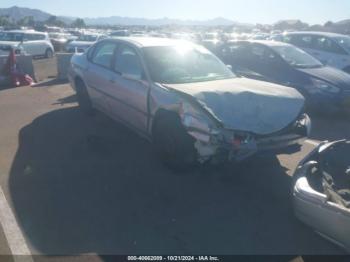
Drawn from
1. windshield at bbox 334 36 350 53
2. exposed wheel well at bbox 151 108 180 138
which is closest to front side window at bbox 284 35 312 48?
windshield at bbox 334 36 350 53

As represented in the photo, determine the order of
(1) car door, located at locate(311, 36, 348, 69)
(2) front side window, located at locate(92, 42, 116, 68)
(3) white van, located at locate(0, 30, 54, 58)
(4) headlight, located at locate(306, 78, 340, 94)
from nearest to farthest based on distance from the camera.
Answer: (2) front side window, located at locate(92, 42, 116, 68) → (4) headlight, located at locate(306, 78, 340, 94) → (1) car door, located at locate(311, 36, 348, 69) → (3) white van, located at locate(0, 30, 54, 58)

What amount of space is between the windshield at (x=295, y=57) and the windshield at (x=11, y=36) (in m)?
17.8

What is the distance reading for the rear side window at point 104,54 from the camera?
6.43m

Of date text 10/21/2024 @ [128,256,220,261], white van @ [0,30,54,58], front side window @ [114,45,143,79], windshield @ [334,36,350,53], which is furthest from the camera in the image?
white van @ [0,30,54,58]

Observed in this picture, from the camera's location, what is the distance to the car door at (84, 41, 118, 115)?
6.31m

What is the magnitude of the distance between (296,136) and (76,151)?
3.19 meters

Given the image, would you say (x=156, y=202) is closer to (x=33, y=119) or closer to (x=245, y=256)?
(x=245, y=256)

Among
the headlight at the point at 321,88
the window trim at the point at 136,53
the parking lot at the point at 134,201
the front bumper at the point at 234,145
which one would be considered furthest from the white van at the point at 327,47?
the front bumper at the point at 234,145

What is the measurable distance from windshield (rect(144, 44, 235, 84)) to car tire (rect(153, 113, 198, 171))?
65cm

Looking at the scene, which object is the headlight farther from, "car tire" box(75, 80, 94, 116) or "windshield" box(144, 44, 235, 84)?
"car tire" box(75, 80, 94, 116)

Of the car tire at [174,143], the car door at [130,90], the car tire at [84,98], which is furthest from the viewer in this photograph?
the car tire at [84,98]

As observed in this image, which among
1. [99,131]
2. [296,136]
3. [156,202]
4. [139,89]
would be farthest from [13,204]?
[296,136]

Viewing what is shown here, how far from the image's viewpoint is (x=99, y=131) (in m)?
6.71

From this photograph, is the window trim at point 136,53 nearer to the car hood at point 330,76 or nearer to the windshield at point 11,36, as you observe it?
the car hood at point 330,76
